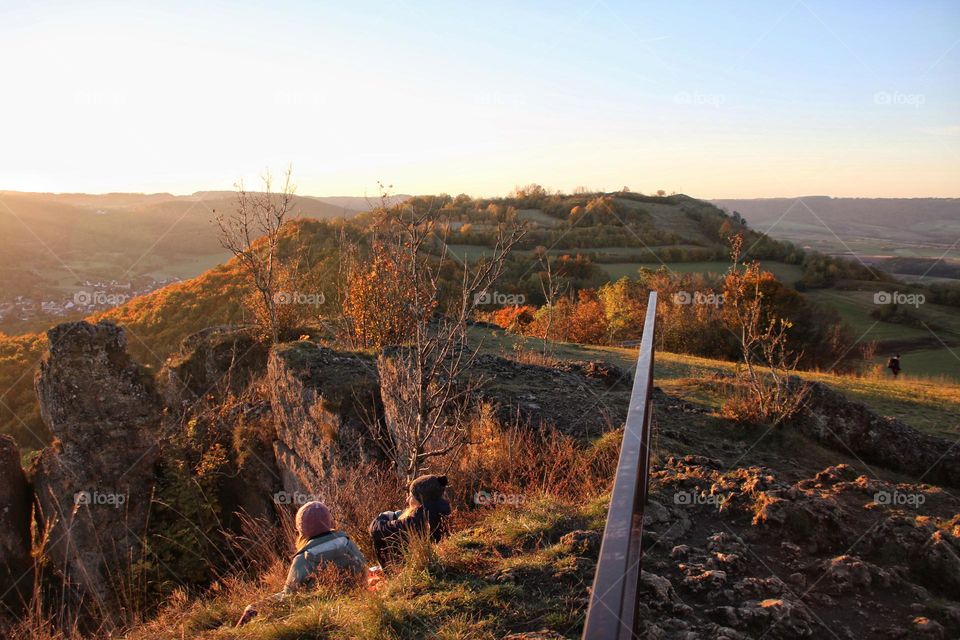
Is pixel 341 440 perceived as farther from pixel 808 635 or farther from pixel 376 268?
pixel 808 635

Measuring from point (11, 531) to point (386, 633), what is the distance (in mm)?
7623

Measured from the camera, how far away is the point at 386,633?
2826 millimetres

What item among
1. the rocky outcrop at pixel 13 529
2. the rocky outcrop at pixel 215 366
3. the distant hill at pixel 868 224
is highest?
the distant hill at pixel 868 224

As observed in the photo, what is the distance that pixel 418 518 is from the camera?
4.54 m

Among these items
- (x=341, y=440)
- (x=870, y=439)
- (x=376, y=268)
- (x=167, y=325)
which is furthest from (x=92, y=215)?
(x=870, y=439)

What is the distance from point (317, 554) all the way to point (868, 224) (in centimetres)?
9691
